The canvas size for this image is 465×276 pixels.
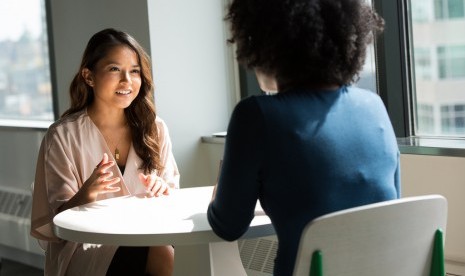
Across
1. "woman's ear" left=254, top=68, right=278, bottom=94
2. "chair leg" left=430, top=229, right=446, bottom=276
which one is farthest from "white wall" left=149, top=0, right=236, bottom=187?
"chair leg" left=430, top=229, right=446, bottom=276

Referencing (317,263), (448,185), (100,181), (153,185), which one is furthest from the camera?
(448,185)

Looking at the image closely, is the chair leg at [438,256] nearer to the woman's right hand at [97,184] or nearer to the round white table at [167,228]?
the round white table at [167,228]

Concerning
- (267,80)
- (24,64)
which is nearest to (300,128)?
(267,80)

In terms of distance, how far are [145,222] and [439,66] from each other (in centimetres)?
160

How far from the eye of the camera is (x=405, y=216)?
1.66 m

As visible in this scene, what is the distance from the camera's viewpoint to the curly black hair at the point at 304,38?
1716mm

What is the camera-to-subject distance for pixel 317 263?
160 centimetres

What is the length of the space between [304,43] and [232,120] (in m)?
0.23

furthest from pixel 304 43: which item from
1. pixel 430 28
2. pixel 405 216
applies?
pixel 430 28

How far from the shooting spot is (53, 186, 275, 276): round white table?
77.3 inches

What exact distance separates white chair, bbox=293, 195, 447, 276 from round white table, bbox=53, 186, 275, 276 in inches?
14.2

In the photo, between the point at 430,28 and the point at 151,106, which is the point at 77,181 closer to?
the point at 151,106

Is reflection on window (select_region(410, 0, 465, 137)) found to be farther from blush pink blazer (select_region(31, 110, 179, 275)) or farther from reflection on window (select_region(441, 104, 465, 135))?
blush pink blazer (select_region(31, 110, 179, 275))

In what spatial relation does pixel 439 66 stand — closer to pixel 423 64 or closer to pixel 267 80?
pixel 423 64
